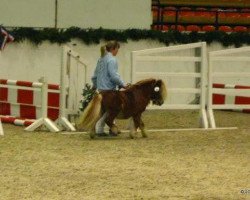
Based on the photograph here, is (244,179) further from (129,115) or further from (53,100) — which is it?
(53,100)

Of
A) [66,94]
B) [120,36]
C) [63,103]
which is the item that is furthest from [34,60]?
[63,103]

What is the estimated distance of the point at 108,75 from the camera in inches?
506

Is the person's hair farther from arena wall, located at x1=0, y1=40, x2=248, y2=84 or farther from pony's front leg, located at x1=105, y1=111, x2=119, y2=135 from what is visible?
arena wall, located at x1=0, y1=40, x2=248, y2=84

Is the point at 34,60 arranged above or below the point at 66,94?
above

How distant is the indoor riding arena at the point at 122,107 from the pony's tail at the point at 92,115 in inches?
0.6

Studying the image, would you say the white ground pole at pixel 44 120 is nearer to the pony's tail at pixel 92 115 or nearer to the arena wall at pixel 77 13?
the pony's tail at pixel 92 115

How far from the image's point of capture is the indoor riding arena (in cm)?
875

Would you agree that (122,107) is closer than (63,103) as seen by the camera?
Yes

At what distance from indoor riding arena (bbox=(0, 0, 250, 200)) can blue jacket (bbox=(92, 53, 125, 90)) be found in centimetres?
3

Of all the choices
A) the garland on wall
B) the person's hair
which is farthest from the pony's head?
the garland on wall

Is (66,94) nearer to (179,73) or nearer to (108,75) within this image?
(108,75)

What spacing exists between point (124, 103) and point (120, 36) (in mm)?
6031

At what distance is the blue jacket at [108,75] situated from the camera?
12.8 meters

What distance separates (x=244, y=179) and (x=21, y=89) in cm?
692
